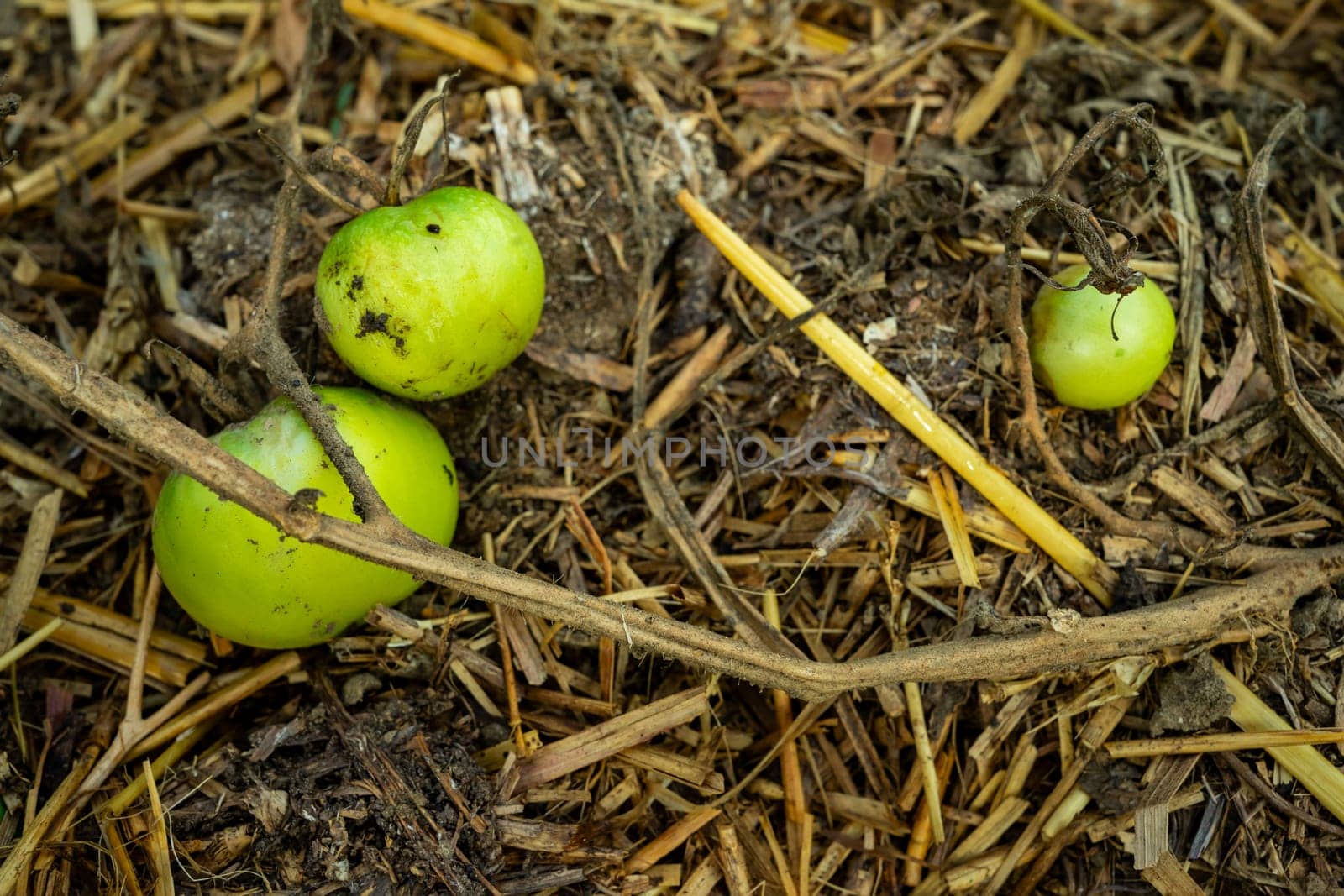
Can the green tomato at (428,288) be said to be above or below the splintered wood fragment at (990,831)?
above

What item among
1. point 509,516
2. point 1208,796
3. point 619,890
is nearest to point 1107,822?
point 1208,796

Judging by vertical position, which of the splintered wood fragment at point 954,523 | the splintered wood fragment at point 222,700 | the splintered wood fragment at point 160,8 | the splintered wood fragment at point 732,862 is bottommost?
the splintered wood fragment at point 732,862

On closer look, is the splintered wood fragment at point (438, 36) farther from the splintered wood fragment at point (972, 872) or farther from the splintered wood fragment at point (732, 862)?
the splintered wood fragment at point (972, 872)

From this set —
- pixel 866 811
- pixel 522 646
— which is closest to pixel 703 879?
pixel 866 811

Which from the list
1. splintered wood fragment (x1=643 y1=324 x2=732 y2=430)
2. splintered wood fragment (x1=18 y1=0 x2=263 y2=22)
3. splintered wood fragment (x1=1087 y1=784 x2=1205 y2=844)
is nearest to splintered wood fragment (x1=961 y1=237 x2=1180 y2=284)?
splintered wood fragment (x1=643 y1=324 x2=732 y2=430)

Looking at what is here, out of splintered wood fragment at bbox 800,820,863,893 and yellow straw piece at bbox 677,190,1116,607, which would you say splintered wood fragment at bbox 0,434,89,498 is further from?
splintered wood fragment at bbox 800,820,863,893

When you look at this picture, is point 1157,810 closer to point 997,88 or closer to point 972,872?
point 972,872

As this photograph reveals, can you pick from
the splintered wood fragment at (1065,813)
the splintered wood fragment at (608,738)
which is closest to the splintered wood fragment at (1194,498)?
the splintered wood fragment at (1065,813)
